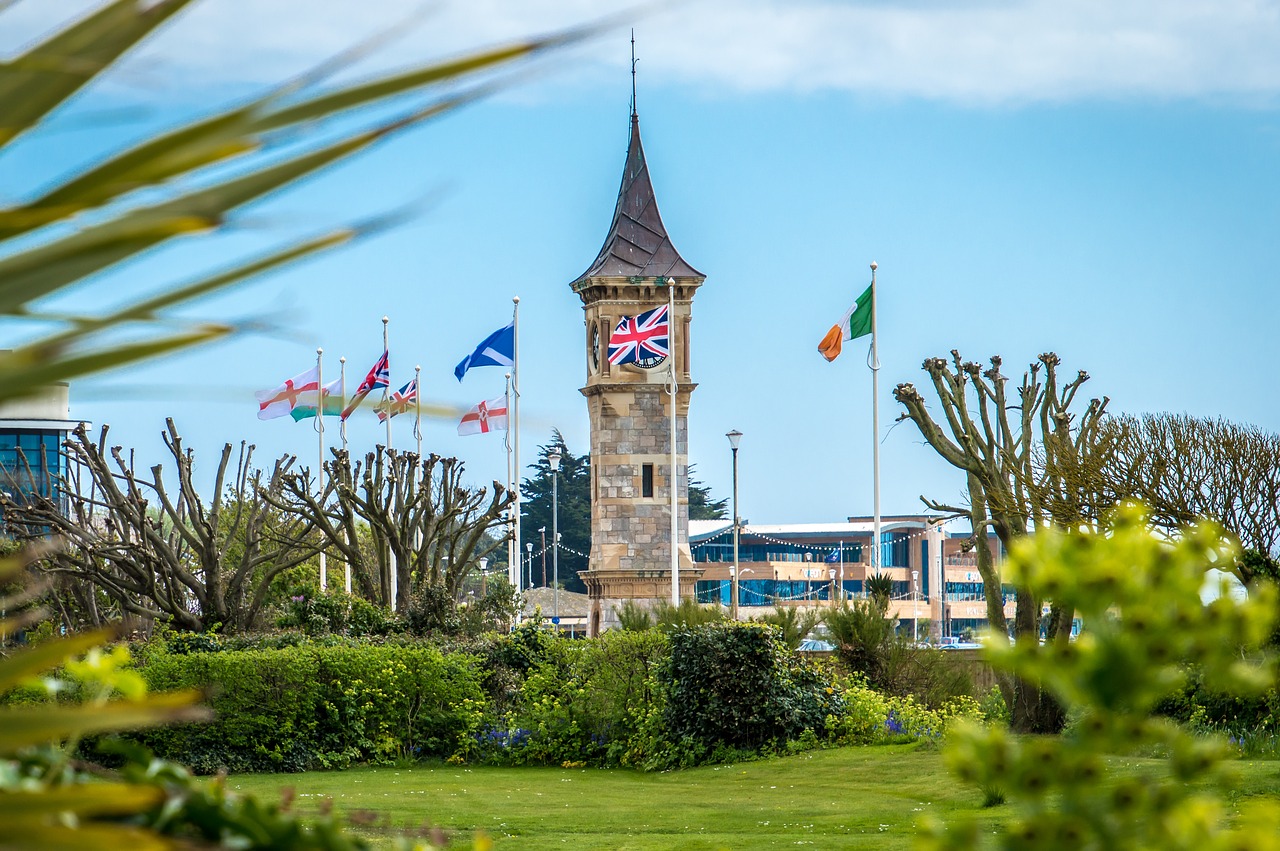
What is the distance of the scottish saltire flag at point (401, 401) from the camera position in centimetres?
3966

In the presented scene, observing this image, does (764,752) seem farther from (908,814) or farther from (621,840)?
(621,840)

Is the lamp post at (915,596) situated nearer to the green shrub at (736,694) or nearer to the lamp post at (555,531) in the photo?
the lamp post at (555,531)

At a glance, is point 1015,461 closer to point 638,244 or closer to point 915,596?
point 638,244

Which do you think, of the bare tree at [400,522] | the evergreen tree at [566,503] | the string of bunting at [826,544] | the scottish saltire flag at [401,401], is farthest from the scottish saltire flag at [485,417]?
the string of bunting at [826,544]

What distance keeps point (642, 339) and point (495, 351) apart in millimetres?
5467

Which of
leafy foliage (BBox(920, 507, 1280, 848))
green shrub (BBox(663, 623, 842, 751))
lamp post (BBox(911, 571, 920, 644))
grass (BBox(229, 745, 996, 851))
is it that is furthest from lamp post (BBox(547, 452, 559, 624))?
leafy foliage (BBox(920, 507, 1280, 848))

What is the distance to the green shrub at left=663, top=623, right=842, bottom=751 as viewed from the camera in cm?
1788

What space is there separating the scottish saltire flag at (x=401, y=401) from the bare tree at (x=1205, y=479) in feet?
80.6

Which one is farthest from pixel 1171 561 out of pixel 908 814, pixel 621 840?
pixel 908 814

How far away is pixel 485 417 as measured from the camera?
4184cm

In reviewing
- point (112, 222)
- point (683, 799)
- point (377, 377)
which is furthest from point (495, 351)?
point (112, 222)

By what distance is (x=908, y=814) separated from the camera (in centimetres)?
1181

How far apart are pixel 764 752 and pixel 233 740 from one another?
6655 millimetres

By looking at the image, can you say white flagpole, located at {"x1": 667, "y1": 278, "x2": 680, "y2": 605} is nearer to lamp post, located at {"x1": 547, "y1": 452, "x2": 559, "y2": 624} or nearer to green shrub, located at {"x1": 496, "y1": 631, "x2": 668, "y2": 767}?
lamp post, located at {"x1": 547, "y1": 452, "x2": 559, "y2": 624}
